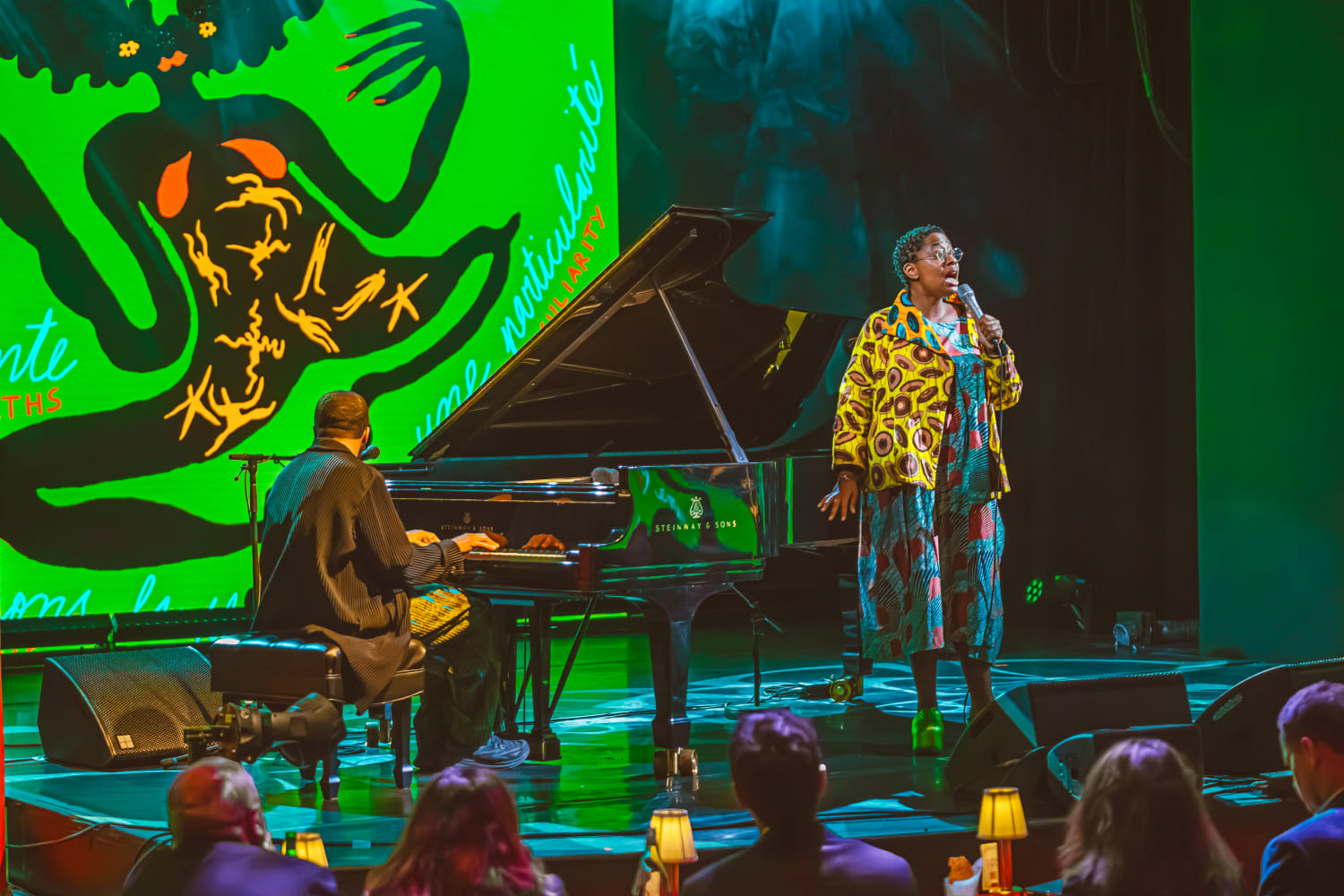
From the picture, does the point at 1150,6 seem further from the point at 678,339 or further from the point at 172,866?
the point at 172,866

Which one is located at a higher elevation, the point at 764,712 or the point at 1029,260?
the point at 1029,260

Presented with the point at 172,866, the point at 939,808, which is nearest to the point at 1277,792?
the point at 939,808

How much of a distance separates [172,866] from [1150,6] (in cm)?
784

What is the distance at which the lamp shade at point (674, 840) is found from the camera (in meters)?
2.71

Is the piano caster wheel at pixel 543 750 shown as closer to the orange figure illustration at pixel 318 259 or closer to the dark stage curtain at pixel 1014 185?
the orange figure illustration at pixel 318 259

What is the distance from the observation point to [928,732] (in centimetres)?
480

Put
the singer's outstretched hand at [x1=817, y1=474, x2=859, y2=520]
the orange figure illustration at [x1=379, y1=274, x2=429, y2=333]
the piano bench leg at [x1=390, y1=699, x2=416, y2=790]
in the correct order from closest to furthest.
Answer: the piano bench leg at [x1=390, y1=699, x2=416, y2=790], the singer's outstretched hand at [x1=817, y1=474, x2=859, y2=520], the orange figure illustration at [x1=379, y1=274, x2=429, y2=333]

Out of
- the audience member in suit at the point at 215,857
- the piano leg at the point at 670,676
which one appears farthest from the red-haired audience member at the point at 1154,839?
the piano leg at the point at 670,676

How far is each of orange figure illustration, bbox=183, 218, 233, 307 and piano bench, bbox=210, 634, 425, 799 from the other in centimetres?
353

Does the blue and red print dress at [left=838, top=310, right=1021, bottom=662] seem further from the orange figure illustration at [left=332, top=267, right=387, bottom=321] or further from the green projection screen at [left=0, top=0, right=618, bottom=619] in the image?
the orange figure illustration at [left=332, top=267, right=387, bottom=321]

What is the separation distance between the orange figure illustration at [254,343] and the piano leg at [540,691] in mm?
3234

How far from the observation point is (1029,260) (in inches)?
347

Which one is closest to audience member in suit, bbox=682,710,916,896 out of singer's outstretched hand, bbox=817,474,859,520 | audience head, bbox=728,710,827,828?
audience head, bbox=728,710,827,828

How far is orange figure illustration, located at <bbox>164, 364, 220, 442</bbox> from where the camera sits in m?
7.33
